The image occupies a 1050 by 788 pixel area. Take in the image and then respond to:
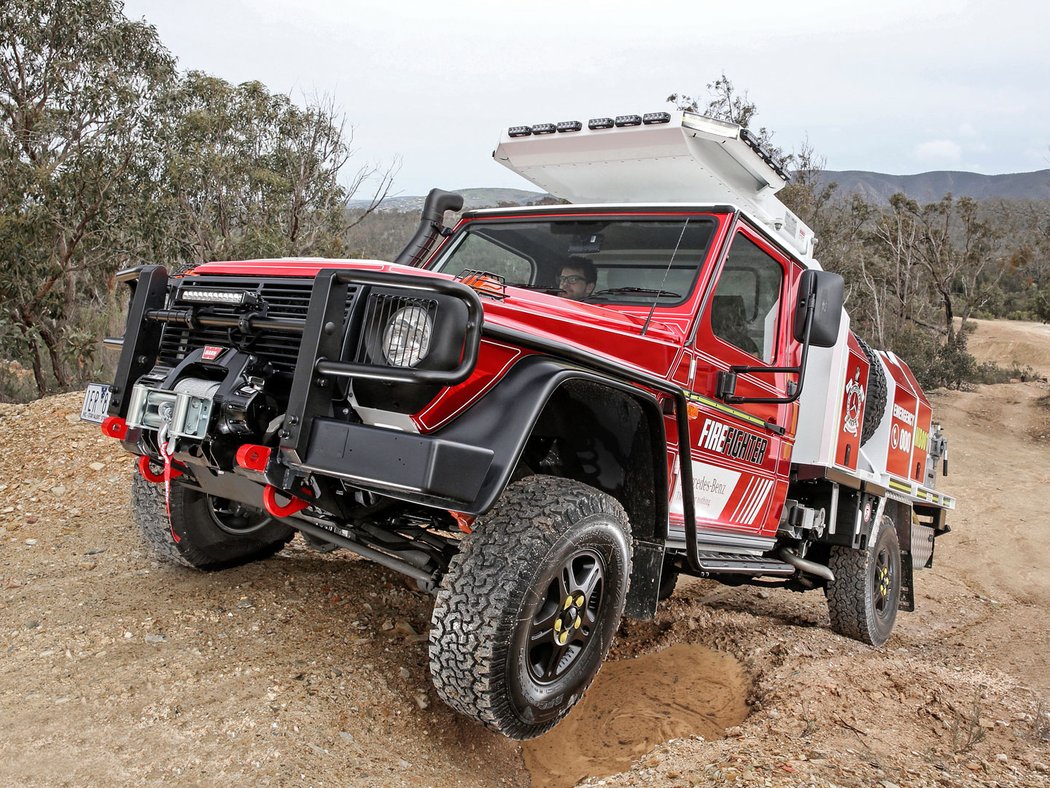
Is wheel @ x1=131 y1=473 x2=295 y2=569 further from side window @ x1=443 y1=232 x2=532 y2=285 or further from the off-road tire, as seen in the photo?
the off-road tire

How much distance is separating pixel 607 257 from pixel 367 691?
219 centimetres

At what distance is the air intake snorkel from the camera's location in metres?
4.68

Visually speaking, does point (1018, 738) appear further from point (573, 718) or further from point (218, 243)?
point (218, 243)

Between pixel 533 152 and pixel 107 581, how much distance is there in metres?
3.12

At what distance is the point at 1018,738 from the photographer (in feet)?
11.3

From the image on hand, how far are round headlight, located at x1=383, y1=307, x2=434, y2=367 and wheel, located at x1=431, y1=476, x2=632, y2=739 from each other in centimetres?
59

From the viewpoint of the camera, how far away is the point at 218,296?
2992 mm

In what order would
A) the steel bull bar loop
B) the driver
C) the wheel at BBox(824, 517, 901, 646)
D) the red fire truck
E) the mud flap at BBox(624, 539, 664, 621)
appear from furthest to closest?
the wheel at BBox(824, 517, 901, 646), the driver, the mud flap at BBox(624, 539, 664, 621), the red fire truck, the steel bull bar loop

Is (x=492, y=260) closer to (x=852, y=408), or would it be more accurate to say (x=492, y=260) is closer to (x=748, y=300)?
(x=748, y=300)

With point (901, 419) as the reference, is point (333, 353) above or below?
below

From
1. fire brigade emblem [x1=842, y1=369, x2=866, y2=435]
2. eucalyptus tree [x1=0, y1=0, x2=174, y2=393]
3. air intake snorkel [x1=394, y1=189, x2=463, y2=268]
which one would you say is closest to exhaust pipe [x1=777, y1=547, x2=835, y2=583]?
fire brigade emblem [x1=842, y1=369, x2=866, y2=435]

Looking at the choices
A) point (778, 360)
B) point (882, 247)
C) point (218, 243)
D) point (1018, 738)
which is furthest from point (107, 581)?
point (882, 247)

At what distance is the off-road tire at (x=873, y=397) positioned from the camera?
17.8ft

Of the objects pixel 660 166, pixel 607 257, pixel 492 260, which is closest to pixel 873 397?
pixel 660 166
